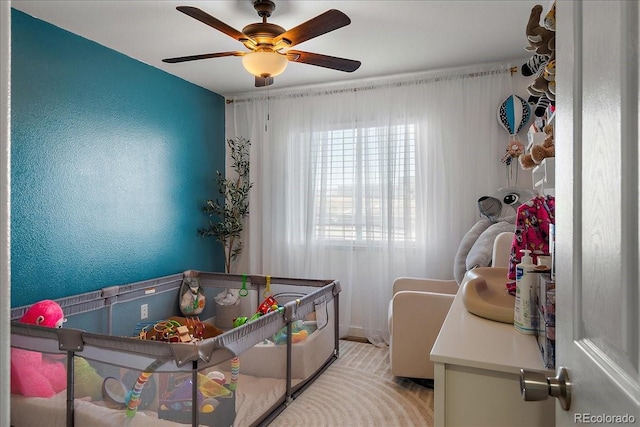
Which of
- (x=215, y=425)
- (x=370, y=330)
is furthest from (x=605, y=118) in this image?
(x=370, y=330)

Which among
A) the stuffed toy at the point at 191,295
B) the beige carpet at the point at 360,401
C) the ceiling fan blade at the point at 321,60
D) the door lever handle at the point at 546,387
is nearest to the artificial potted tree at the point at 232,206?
the stuffed toy at the point at 191,295

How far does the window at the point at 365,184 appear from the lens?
3.65 metres

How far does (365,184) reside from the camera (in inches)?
149

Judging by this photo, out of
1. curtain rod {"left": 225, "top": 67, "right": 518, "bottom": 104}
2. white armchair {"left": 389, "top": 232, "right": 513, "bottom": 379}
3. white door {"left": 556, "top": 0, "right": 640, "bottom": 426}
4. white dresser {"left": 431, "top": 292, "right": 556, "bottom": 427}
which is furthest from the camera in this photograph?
curtain rod {"left": 225, "top": 67, "right": 518, "bottom": 104}

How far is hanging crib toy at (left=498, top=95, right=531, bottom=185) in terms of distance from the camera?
3.24 metres

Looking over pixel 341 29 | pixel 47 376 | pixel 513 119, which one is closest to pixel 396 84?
pixel 513 119

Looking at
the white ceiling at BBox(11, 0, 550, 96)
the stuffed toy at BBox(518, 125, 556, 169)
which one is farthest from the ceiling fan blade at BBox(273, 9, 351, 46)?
the stuffed toy at BBox(518, 125, 556, 169)

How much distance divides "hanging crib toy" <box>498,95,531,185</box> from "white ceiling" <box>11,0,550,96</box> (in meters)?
0.36

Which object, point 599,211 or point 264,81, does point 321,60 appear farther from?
point 599,211

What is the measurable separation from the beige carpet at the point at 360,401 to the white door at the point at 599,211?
1801 mm

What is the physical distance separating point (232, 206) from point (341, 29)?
214 cm

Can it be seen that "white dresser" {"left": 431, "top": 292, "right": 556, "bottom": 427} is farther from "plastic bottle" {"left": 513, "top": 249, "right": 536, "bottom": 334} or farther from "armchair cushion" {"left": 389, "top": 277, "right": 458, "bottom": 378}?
"armchair cushion" {"left": 389, "top": 277, "right": 458, "bottom": 378}

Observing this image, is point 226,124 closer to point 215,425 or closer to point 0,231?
point 215,425

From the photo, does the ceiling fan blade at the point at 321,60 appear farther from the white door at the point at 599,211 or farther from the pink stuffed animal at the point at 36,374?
the pink stuffed animal at the point at 36,374
